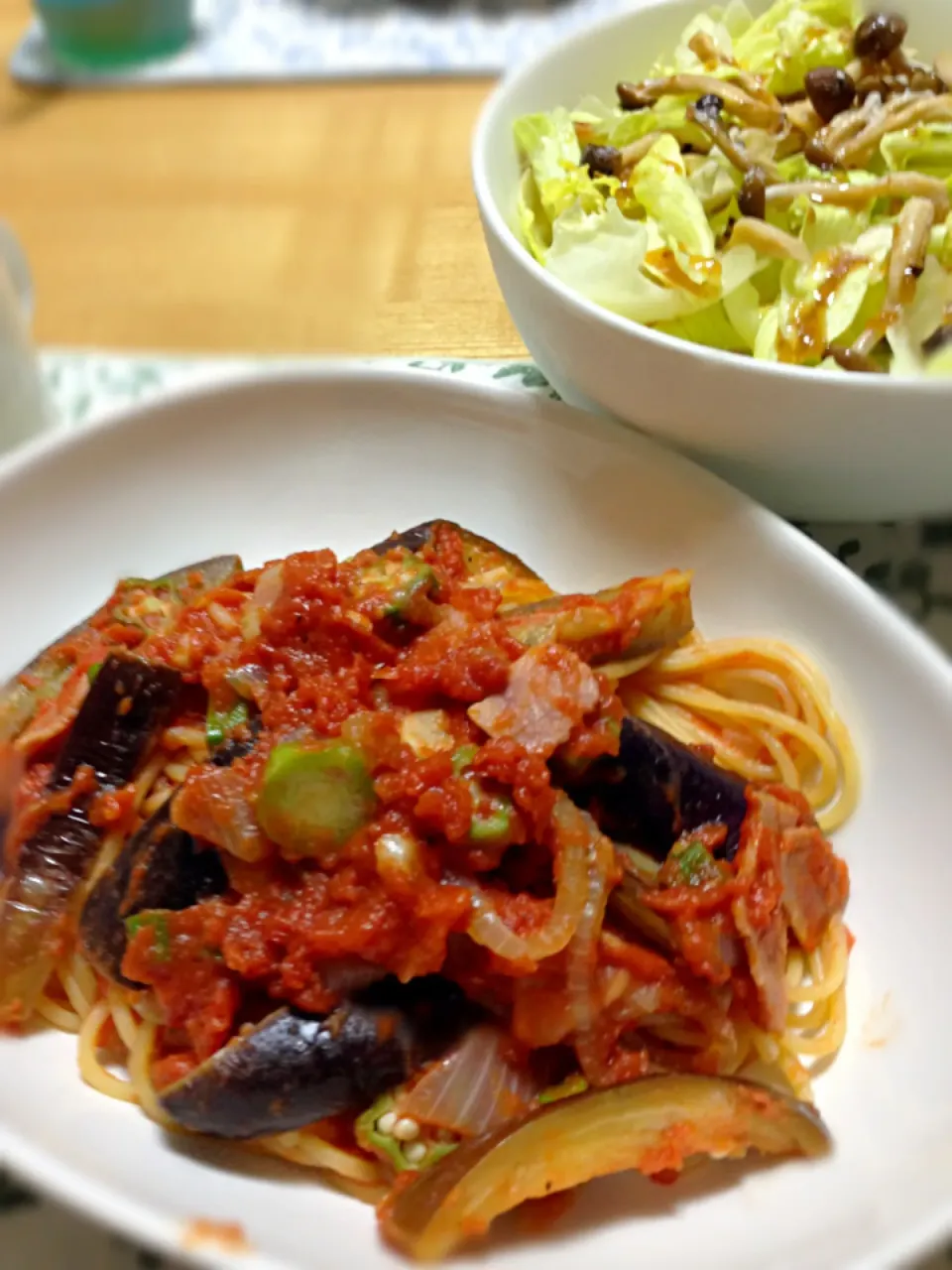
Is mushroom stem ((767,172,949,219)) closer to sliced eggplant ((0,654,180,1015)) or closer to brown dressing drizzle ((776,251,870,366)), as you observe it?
brown dressing drizzle ((776,251,870,366))

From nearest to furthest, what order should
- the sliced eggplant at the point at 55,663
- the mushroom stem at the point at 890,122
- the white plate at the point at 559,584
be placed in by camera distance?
the white plate at the point at 559,584 < the sliced eggplant at the point at 55,663 < the mushroom stem at the point at 890,122

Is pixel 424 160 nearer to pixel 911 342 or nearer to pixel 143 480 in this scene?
pixel 143 480

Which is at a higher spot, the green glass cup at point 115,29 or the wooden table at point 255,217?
the green glass cup at point 115,29

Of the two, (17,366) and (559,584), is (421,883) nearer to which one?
(559,584)

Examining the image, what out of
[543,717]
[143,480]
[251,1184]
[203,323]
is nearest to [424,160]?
[203,323]

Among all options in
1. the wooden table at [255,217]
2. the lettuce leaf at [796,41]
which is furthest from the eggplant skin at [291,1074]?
the lettuce leaf at [796,41]

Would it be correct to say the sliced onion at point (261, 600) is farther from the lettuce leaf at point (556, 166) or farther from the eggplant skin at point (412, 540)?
the lettuce leaf at point (556, 166)

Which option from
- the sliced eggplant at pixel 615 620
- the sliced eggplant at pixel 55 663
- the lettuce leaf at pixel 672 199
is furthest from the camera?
the lettuce leaf at pixel 672 199
